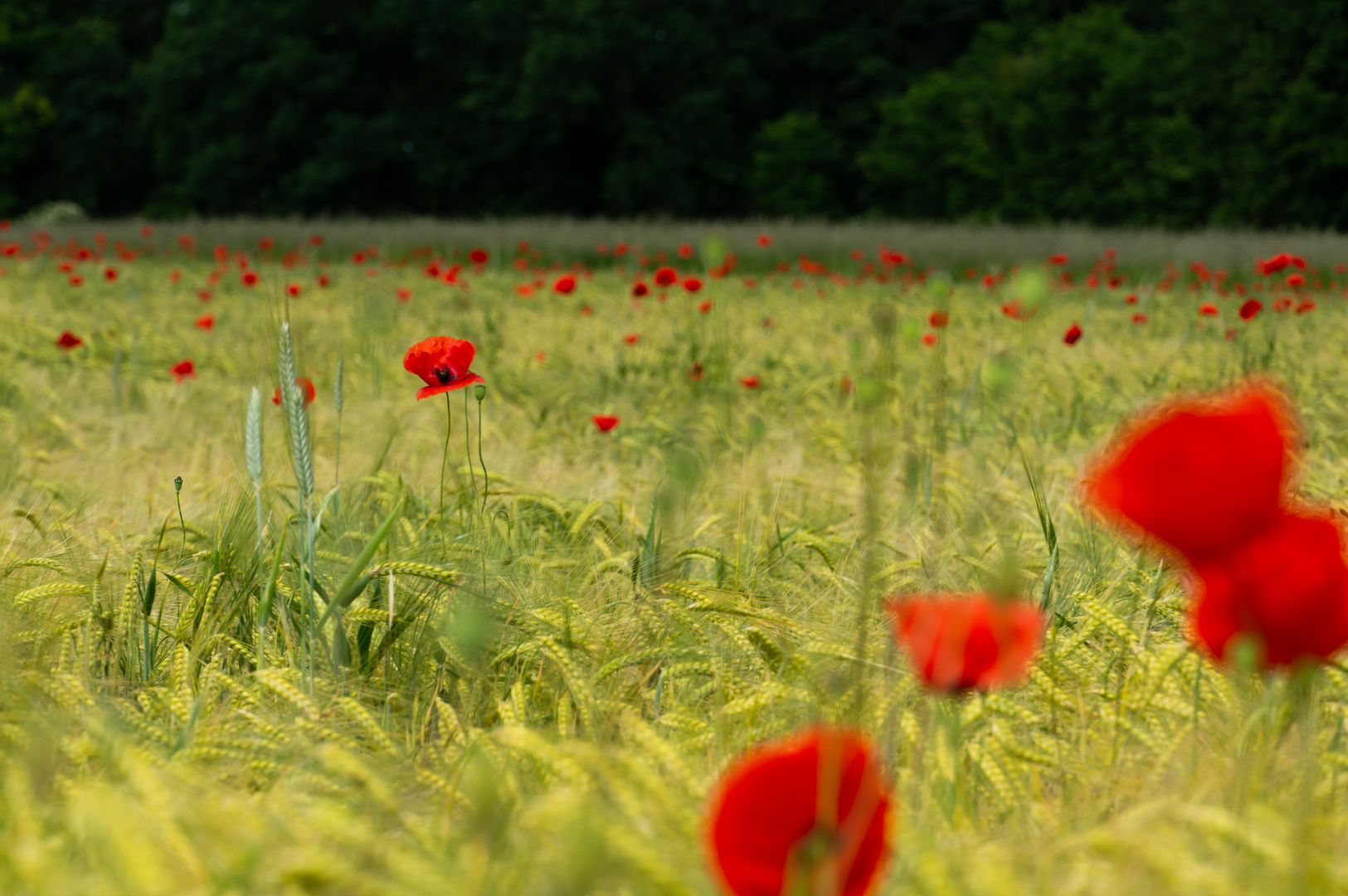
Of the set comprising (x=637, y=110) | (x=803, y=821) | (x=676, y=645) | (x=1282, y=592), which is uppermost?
(x=637, y=110)

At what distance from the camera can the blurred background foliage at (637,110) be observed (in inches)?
653

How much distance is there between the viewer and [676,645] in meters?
1.09

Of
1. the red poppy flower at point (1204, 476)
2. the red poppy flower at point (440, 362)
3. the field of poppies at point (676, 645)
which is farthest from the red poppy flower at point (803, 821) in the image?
the red poppy flower at point (440, 362)

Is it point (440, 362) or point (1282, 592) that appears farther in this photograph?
point (440, 362)

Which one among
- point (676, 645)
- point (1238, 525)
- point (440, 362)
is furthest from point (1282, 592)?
point (440, 362)

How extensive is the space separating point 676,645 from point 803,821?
0.63 m

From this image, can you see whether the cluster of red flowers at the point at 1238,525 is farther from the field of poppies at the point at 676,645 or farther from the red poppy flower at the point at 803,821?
the red poppy flower at the point at 803,821

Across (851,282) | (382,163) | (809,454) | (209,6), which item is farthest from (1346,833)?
(209,6)

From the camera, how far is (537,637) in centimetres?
107

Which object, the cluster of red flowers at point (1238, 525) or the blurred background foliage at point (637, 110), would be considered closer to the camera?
the cluster of red flowers at point (1238, 525)

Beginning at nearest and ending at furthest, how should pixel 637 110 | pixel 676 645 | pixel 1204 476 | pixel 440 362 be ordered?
pixel 1204 476, pixel 676 645, pixel 440 362, pixel 637 110

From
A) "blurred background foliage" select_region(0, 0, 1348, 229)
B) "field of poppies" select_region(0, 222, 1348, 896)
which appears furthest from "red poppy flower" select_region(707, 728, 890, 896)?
"blurred background foliage" select_region(0, 0, 1348, 229)

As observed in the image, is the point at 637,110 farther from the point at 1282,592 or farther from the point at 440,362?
the point at 1282,592

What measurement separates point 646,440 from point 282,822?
177 cm
